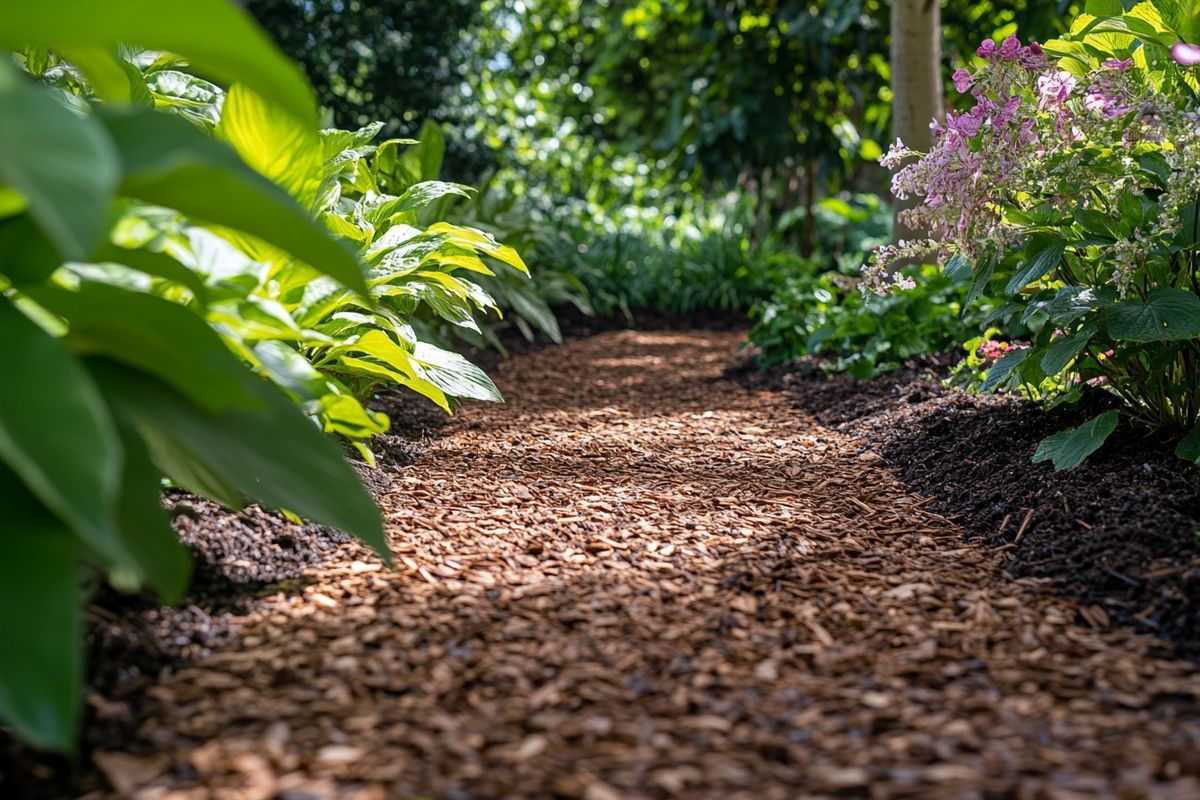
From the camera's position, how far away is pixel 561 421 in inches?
136

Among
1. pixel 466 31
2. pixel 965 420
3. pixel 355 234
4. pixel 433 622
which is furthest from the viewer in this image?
pixel 466 31

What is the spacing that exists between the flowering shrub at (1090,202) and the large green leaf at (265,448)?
1.55 metres

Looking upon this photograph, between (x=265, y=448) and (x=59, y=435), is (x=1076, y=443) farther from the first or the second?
(x=59, y=435)

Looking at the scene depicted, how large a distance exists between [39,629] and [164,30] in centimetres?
68

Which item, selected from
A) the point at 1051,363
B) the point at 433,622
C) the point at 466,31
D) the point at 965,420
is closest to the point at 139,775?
the point at 433,622

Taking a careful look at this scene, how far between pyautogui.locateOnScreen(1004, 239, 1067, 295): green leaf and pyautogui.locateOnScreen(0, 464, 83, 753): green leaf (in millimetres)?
1967

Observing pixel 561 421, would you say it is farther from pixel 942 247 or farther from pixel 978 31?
pixel 978 31

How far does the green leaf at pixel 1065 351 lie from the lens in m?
2.19

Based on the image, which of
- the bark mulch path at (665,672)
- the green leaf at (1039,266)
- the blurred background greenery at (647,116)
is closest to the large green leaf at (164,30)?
the bark mulch path at (665,672)

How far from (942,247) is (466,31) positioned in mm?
5662

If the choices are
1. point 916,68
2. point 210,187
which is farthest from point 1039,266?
point 916,68

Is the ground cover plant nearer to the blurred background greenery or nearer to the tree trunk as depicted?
the blurred background greenery

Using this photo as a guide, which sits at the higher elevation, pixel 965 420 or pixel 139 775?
pixel 139 775

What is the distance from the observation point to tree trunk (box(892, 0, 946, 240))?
4.71 metres
